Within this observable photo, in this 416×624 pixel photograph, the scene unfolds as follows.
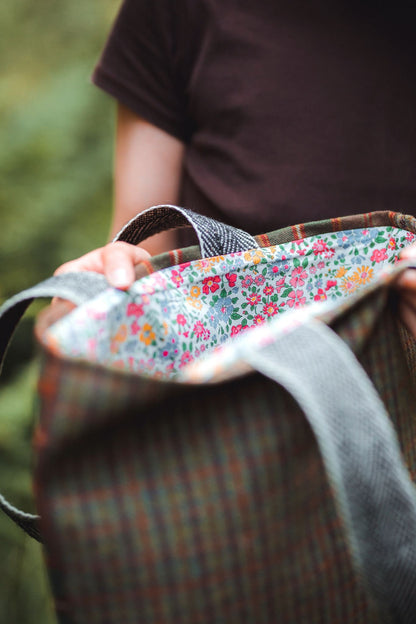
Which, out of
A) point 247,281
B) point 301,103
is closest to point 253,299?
point 247,281

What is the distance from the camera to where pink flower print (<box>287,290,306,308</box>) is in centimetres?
40

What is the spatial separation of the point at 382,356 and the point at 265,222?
0.27 meters

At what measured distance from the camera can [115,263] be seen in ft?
1.06

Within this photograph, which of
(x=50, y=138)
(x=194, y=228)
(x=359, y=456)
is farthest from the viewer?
(x=50, y=138)

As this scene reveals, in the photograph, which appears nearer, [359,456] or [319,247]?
[359,456]

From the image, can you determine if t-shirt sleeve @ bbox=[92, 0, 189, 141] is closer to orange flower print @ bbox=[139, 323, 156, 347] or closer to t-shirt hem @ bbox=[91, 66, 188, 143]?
t-shirt hem @ bbox=[91, 66, 188, 143]

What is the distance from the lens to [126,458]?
0.24m

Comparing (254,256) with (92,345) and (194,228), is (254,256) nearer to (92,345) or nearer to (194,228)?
(194,228)

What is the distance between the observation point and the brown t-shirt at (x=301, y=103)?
512 mm

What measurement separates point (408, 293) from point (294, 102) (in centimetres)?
31

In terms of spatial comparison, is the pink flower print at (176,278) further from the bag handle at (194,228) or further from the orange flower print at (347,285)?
the orange flower print at (347,285)

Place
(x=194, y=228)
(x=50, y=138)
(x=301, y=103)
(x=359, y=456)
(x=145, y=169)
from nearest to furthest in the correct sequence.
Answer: (x=359, y=456)
(x=194, y=228)
(x=301, y=103)
(x=145, y=169)
(x=50, y=138)

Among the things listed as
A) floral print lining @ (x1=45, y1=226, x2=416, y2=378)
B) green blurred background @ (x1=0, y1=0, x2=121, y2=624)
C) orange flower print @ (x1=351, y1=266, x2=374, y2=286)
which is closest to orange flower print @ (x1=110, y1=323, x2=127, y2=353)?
floral print lining @ (x1=45, y1=226, x2=416, y2=378)

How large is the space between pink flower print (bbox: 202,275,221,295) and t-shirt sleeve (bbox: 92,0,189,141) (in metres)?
0.33
